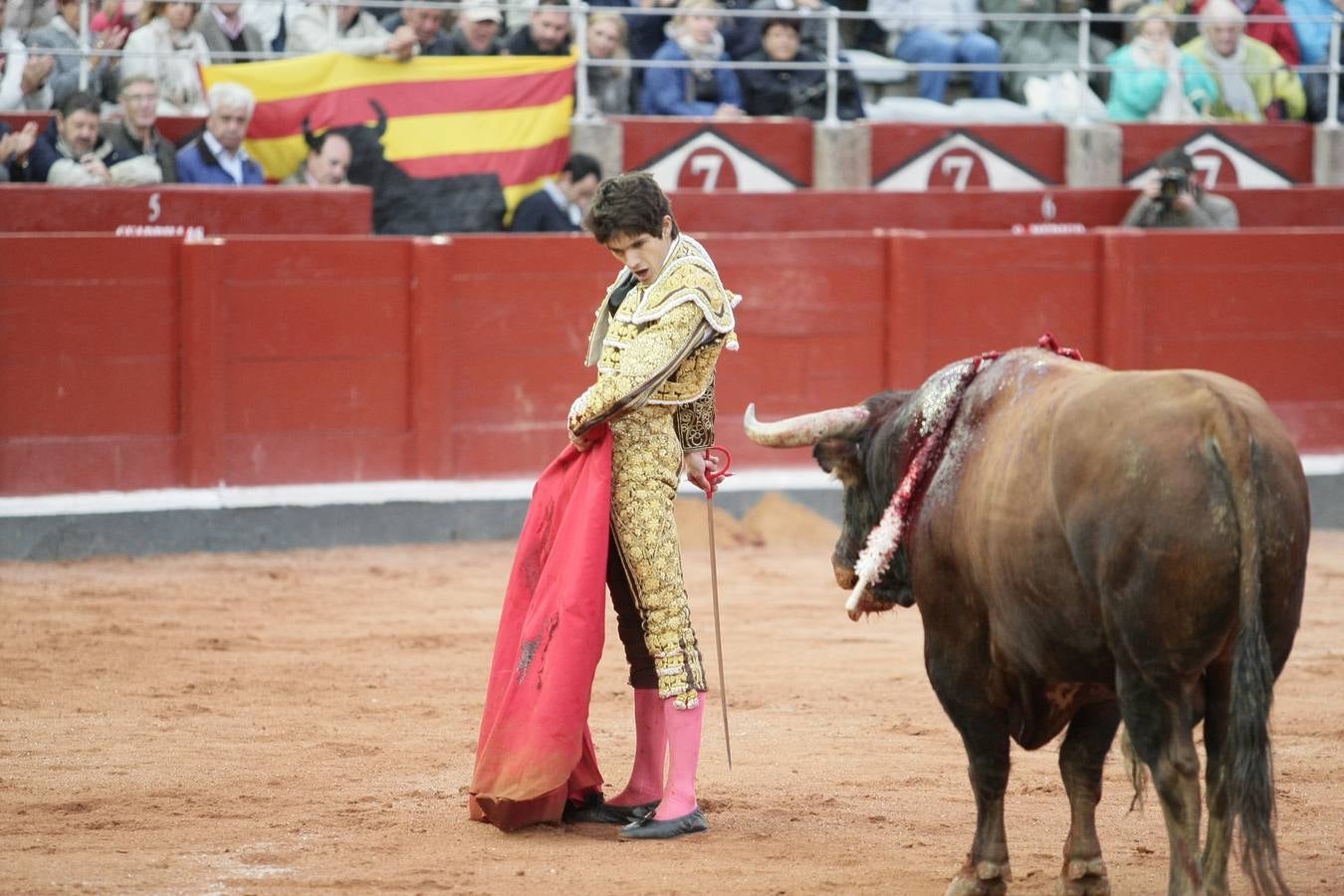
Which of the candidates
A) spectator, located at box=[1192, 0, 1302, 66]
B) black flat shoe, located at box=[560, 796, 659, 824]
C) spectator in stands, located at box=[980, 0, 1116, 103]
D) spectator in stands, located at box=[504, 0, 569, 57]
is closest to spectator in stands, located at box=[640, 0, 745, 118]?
spectator in stands, located at box=[504, 0, 569, 57]

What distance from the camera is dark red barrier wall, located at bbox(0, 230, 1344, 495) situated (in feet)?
28.4

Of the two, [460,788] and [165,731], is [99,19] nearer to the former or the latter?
[165,731]

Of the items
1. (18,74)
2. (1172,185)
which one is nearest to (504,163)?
(18,74)

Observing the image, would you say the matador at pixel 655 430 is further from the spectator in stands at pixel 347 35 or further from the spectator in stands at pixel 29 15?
the spectator in stands at pixel 29 15

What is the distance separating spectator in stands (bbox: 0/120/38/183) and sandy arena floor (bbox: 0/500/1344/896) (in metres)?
1.89

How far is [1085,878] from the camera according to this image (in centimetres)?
386

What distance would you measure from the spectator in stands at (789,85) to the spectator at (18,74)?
13.3ft

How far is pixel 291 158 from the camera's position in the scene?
31.2ft

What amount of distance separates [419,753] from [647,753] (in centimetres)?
95

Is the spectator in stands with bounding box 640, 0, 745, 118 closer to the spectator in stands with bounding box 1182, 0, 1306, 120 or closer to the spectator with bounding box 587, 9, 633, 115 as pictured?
the spectator with bounding box 587, 9, 633, 115

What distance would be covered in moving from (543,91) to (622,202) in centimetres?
591

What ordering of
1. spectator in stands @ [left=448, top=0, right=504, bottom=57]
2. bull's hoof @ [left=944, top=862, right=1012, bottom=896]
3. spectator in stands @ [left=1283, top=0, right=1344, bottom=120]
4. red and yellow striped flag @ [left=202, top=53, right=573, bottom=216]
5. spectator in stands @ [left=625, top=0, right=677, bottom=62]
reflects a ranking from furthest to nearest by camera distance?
spectator in stands @ [left=1283, top=0, right=1344, bottom=120], spectator in stands @ [left=625, top=0, right=677, bottom=62], spectator in stands @ [left=448, top=0, right=504, bottom=57], red and yellow striped flag @ [left=202, top=53, right=573, bottom=216], bull's hoof @ [left=944, top=862, right=1012, bottom=896]

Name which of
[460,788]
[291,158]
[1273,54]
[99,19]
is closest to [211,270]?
[291,158]

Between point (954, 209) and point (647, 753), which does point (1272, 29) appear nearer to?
point (954, 209)
